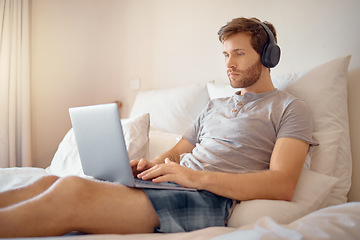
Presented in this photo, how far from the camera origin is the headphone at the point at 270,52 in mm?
1231

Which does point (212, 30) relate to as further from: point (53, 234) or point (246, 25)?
point (53, 234)

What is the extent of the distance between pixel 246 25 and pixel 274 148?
534 millimetres

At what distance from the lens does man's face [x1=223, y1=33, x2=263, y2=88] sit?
126cm

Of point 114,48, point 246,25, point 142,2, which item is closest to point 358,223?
point 246,25

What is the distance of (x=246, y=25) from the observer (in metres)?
1.26

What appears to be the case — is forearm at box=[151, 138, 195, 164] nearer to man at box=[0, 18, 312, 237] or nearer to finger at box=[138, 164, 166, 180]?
man at box=[0, 18, 312, 237]

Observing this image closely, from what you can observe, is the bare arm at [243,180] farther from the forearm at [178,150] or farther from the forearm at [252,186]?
the forearm at [178,150]

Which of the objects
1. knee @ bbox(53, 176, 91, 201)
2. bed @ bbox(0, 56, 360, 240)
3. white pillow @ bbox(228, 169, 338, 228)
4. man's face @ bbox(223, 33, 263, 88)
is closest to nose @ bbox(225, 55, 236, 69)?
man's face @ bbox(223, 33, 263, 88)

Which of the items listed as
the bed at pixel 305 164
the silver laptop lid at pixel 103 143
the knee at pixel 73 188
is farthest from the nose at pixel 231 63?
the knee at pixel 73 188

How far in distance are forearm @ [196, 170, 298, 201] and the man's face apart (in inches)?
17.7

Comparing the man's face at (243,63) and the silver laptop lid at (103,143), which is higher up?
the man's face at (243,63)

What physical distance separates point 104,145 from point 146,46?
5.50 feet

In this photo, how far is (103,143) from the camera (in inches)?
35.8

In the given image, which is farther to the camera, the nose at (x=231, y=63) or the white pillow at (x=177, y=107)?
the white pillow at (x=177, y=107)
